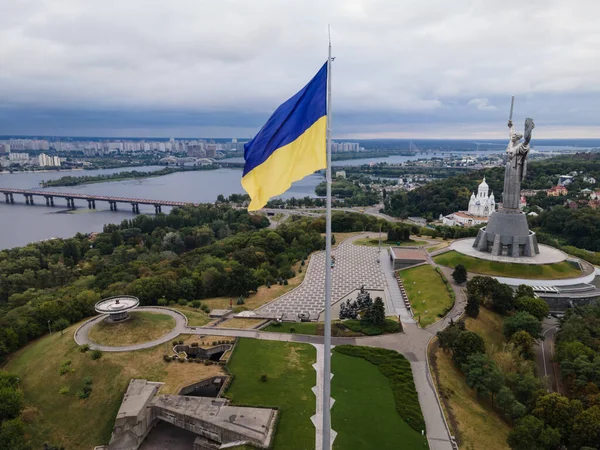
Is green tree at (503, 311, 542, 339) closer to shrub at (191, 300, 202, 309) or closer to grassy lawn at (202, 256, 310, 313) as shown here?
grassy lawn at (202, 256, 310, 313)

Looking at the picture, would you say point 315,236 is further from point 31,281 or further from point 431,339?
point 31,281

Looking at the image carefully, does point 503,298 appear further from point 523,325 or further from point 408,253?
point 408,253

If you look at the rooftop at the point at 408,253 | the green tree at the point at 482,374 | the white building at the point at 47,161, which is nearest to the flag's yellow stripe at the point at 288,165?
the green tree at the point at 482,374

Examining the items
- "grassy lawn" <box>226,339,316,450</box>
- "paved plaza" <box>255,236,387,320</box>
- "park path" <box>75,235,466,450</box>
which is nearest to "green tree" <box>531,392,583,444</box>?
"park path" <box>75,235,466,450</box>

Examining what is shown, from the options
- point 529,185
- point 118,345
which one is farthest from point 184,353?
point 529,185

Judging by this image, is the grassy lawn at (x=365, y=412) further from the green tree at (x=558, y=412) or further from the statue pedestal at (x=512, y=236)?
the statue pedestal at (x=512, y=236)

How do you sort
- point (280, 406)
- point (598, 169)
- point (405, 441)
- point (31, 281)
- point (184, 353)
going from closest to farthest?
point (405, 441), point (280, 406), point (184, 353), point (31, 281), point (598, 169)

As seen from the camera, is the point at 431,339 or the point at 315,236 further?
the point at 315,236

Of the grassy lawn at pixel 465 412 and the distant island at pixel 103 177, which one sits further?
the distant island at pixel 103 177
